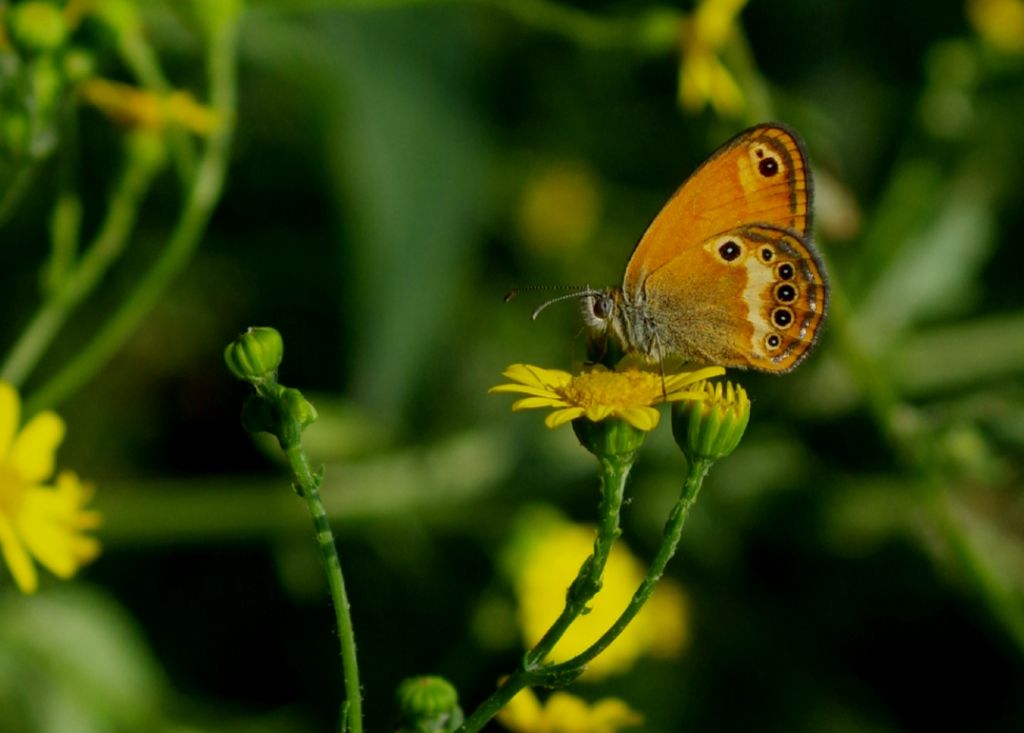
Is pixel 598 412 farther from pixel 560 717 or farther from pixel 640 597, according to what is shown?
pixel 560 717

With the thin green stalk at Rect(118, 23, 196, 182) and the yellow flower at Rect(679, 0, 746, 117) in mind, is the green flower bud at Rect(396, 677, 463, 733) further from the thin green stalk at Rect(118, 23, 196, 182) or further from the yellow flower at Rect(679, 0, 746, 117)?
the yellow flower at Rect(679, 0, 746, 117)

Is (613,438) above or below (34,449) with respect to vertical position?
below

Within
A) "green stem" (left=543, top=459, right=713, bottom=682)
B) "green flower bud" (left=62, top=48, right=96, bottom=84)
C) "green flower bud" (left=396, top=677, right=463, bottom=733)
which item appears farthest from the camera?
"green flower bud" (left=62, top=48, right=96, bottom=84)

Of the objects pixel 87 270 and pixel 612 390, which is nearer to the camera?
pixel 612 390

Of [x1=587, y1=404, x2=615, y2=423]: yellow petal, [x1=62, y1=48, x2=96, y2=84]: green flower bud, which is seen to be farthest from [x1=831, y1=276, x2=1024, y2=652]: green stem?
[x1=62, y1=48, x2=96, y2=84]: green flower bud

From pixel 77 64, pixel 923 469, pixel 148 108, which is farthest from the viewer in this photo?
pixel 923 469

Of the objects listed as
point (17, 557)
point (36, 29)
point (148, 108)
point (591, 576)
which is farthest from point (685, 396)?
point (148, 108)

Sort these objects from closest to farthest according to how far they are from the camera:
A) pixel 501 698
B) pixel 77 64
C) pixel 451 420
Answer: pixel 501 698 → pixel 77 64 → pixel 451 420
